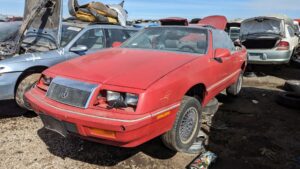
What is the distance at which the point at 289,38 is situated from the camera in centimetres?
879

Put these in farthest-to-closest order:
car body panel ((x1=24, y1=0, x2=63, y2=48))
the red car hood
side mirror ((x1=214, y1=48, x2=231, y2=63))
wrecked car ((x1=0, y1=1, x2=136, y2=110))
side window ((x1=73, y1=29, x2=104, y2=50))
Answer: side window ((x1=73, y1=29, x2=104, y2=50))
car body panel ((x1=24, y1=0, x2=63, y2=48))
wrecked car ((x1=0, y1=1, x2=136, y2=110))
side mirror ((x1=214, y1=48, x2=231, y2=63))
the red car hood

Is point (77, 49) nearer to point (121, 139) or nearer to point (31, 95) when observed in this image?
point (31, 95)

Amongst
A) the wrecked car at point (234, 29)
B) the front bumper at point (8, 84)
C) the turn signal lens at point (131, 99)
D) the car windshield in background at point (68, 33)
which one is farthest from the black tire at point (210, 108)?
the wrecked car at point (234, 29)

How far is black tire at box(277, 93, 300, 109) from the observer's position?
5.52m

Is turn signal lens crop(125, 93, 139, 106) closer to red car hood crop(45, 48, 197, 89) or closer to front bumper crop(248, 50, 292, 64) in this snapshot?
red car hood crop(45, 48, 197, 89)

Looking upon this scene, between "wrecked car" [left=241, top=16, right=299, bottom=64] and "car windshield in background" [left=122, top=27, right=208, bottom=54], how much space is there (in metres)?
Answer: 4.85

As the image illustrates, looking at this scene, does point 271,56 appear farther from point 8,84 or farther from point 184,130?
point 8,84

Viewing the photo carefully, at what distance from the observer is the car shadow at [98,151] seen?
3.46 m

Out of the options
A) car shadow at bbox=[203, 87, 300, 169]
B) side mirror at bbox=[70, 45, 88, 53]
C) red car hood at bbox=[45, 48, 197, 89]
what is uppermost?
red car hood at bbox=[45, 48, 197, 89]

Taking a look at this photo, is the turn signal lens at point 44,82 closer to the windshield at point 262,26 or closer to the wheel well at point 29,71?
the wheel well at point 29,71

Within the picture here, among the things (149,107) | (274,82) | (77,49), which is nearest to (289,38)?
(274,82)

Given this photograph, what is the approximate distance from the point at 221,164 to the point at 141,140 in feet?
3.85

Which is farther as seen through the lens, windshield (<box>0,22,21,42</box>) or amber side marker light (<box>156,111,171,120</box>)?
windshield (<box>0,22,21,42</box>)

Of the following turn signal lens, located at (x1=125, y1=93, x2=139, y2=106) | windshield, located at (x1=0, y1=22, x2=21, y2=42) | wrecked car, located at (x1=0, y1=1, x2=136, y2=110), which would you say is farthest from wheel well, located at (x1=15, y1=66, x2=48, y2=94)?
turn signal lens, located at (x1=125, y1=93, x2=139, y2=106)
